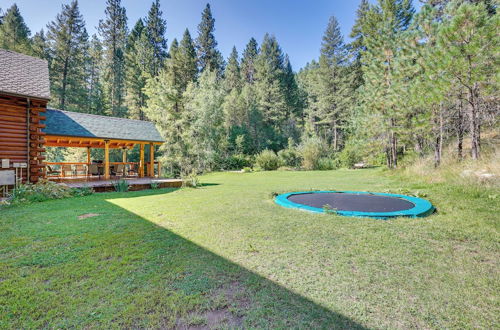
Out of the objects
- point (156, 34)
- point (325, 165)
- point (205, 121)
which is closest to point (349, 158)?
point (325, 165)

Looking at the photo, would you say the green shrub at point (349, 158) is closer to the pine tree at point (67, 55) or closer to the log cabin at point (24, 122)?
the log cabin at point (24, 122)

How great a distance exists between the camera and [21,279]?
2.16 metres

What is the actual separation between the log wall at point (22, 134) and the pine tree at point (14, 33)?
1846 centimetres

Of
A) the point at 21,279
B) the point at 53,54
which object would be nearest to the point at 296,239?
the point at 21,279

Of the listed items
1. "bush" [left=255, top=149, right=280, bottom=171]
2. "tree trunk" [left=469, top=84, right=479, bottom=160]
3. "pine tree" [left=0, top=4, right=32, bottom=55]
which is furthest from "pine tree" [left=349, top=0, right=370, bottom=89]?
"pine tree" [left=0, top=4, right=32, bottom=55]

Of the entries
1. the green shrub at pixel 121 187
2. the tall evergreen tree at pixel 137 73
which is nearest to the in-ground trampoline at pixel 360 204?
the green shrub at pixel 121 187

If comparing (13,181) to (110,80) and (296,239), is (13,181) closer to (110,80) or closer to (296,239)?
(296,239)

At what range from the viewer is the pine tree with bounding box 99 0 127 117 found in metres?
22.6

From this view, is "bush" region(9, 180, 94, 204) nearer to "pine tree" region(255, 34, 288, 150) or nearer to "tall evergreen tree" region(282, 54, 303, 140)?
"pine tree" region(255, 34, 288, 150)

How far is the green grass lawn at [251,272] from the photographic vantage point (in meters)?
1.68

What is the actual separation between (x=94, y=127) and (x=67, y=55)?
53.0ft

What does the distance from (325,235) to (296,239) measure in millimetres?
477

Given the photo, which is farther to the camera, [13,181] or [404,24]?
[404,24]

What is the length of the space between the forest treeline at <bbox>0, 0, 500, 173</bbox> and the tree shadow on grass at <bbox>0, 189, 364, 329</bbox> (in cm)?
804
